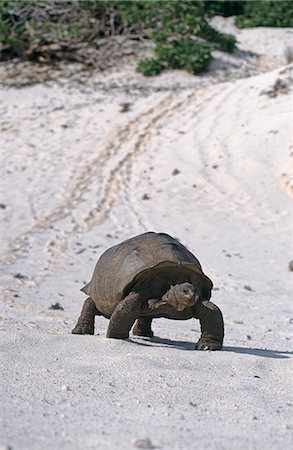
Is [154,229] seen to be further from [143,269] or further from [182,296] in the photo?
[182,296]

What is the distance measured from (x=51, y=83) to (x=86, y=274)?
12.5 m

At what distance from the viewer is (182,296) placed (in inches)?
222

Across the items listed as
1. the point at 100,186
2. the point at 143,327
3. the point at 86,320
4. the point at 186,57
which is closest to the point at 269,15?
the point at 186,57

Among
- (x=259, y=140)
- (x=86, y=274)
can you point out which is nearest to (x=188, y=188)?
(x=259, y=140)

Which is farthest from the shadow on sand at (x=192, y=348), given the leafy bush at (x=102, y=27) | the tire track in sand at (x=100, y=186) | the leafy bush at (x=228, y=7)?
the leafy bush at (x=228, y=7)

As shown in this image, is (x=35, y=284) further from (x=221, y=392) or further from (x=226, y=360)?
(x=221, y=392)

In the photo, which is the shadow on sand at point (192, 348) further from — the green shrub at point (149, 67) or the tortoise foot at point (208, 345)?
the green shrub at point (149, 67)

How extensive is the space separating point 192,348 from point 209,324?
34cm

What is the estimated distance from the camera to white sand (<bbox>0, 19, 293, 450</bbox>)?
4020 mm

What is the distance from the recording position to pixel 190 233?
1317cm

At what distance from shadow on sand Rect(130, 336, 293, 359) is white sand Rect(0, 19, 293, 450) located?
39 millimetres

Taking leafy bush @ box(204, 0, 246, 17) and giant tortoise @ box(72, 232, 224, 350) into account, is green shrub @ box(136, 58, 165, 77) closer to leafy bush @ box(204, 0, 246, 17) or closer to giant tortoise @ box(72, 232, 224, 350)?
leafy bush @ box(204, 0, 246, 17)

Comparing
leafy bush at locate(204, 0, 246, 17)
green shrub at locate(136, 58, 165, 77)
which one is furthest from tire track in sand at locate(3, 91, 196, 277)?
leafy bush at locate(204, 0, 246, 17)

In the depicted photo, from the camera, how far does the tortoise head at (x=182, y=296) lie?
18.5 ft
